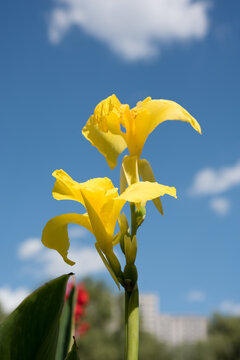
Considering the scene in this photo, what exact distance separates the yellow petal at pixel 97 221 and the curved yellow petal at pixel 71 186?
0.04 ft

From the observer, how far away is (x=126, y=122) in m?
0.73

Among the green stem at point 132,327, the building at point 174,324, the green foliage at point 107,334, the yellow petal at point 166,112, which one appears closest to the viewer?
the green stem at point 132,327

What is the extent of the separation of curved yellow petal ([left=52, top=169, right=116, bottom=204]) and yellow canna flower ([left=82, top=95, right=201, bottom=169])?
10cm

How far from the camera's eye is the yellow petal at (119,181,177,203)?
1.90 feet

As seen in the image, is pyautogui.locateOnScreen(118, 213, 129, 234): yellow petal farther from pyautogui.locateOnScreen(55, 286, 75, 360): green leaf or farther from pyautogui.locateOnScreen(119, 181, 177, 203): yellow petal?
pyautogui.locateOnScreen(55, 286, 75, 360): green leaf

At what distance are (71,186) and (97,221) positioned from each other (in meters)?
0.07

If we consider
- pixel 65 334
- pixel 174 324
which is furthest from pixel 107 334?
pixel 65 334

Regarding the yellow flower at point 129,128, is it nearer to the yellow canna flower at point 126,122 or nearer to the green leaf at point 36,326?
the yellow canna flower at point 126,122

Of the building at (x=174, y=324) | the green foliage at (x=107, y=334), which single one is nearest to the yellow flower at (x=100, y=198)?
the green foliage at (x=107, y=334)

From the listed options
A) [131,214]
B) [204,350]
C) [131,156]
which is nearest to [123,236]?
[131,214]

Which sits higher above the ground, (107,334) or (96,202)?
(107,334)

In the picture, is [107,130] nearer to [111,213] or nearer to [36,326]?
[111,213]

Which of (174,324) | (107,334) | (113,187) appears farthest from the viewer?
(174,324)

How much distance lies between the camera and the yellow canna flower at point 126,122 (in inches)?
27.9
